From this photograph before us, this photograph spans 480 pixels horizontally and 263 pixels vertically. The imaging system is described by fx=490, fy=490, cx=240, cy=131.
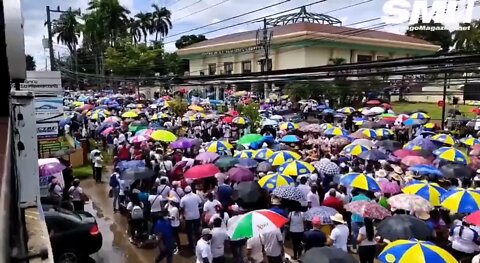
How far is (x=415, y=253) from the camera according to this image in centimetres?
591

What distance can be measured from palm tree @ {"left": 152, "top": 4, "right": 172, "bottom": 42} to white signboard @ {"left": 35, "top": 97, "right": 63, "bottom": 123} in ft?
171

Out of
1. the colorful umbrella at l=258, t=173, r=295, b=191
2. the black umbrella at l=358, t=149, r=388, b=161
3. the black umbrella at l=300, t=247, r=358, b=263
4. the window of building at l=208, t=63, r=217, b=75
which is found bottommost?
the black umbrella at l=300, t=247, r=358, b=263

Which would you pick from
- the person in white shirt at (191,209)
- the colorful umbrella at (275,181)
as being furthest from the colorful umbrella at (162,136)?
the person in white shirt at (191,209)

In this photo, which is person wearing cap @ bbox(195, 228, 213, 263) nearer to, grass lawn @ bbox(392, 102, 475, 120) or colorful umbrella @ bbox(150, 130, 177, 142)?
colorful umbrella @ bbox(150, 130, 177, 142)

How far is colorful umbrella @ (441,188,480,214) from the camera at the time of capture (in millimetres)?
8219

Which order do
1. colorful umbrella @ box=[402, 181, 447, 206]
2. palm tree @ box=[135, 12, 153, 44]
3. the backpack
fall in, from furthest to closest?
palm tree @ box=[135, 12, 153, 44], the backpack, colorful umbrella @ box=[402, 181, 447, 206]

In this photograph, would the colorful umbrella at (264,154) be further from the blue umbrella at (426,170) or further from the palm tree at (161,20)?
the palm tree at (161,20)

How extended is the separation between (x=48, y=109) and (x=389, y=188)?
11493 millimetres

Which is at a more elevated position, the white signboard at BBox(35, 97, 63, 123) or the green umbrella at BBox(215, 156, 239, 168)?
the white signboard at BBox(35, 97, 63, 123)

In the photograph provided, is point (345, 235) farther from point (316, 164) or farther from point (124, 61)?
point (124, 61)

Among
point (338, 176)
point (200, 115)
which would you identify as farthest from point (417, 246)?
point (200, 115)

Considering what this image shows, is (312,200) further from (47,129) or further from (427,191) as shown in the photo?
(47,129)

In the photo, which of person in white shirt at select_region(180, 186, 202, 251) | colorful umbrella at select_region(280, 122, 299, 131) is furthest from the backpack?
colorful umbrella at select_region(280, 122, 299, 131)

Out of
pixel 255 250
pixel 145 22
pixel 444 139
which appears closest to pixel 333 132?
pixel 444 139
